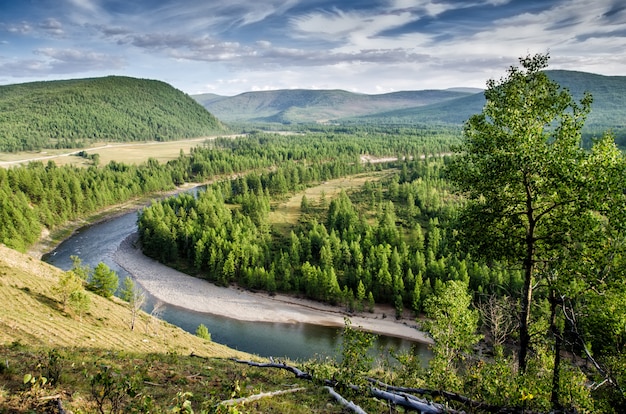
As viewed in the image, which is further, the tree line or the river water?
the tree line

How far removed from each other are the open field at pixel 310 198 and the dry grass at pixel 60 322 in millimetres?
57215

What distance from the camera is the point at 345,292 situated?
220ft

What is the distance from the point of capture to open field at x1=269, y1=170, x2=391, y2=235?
10994 cm

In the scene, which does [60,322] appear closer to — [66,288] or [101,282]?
[66,288]

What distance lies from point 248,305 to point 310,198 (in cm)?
7388

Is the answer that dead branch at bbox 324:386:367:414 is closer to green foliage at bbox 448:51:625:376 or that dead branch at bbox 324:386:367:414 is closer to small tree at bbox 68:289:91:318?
green foliage at bbox 448:51:625:376

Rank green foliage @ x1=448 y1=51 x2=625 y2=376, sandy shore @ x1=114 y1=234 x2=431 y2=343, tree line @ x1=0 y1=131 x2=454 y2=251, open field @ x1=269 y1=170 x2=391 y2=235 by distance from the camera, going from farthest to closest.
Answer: open field @ x1=269 y1=170 x2=391 y2=235 → tree line @ x1=0 y1=131 x2=454 y2=251 → sandy shore @ x1=114 y1=234 x2=431 y2=343 → green foliage @ x1=448 y1=51 x2=625 y2=376

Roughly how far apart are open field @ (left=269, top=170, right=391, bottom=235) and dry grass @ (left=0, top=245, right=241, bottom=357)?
57.2m

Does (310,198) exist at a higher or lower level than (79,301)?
lower

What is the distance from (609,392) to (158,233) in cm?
9089

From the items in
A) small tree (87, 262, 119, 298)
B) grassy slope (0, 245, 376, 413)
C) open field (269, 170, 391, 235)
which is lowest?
open field (269, 170, 391, 235)

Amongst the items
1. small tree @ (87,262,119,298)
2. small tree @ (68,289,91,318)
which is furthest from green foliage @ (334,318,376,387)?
small tree @ (87,262,119,298)

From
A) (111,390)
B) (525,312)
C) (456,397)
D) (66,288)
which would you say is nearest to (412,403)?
(456,397)

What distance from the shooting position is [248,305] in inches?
2712
